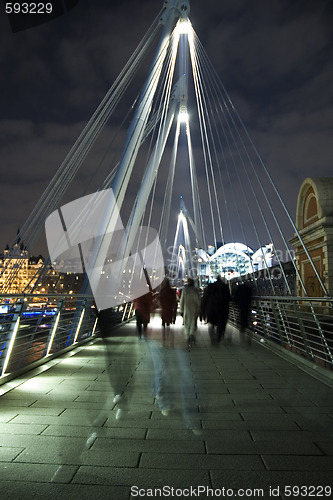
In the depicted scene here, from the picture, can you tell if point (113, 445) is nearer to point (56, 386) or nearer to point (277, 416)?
point (277, 416)

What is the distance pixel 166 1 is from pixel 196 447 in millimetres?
16667

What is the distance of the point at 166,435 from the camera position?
3.70 m

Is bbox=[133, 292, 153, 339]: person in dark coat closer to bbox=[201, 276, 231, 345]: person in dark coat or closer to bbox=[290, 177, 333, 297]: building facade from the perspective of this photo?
bbox=[201, 276, 231, 345]: person in dark coat

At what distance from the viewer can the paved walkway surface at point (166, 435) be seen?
273 centimetres

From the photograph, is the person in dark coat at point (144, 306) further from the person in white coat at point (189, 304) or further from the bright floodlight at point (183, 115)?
the bright floodlight at point (183, 115)

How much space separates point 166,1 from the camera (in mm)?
16531

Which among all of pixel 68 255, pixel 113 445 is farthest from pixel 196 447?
pixel 68 255

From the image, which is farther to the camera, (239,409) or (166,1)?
(166,1)

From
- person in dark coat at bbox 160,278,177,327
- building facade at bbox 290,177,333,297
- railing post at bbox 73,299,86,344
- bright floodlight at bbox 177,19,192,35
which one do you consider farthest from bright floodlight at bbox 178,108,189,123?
railing post at bbox 73,299,86,344

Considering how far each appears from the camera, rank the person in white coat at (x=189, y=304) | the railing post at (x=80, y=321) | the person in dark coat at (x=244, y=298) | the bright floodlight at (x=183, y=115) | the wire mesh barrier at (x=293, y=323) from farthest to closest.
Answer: the bright floodlight at (x=183, y=115)
the person in dark coat at (x=244, y=298)
the railing post at (x=80, y=321)
the person in white coat at (x=189, y=304)
the wire mesh barrier at (x=293, y=323)

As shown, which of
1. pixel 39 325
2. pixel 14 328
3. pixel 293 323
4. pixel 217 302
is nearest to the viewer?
pixel 14 328

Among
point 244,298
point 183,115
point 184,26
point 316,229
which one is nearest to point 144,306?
point 244,298

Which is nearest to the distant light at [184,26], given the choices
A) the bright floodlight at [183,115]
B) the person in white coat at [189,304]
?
the bright floodlight at [183,115]

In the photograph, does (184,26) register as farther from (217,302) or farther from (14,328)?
(14,328)
